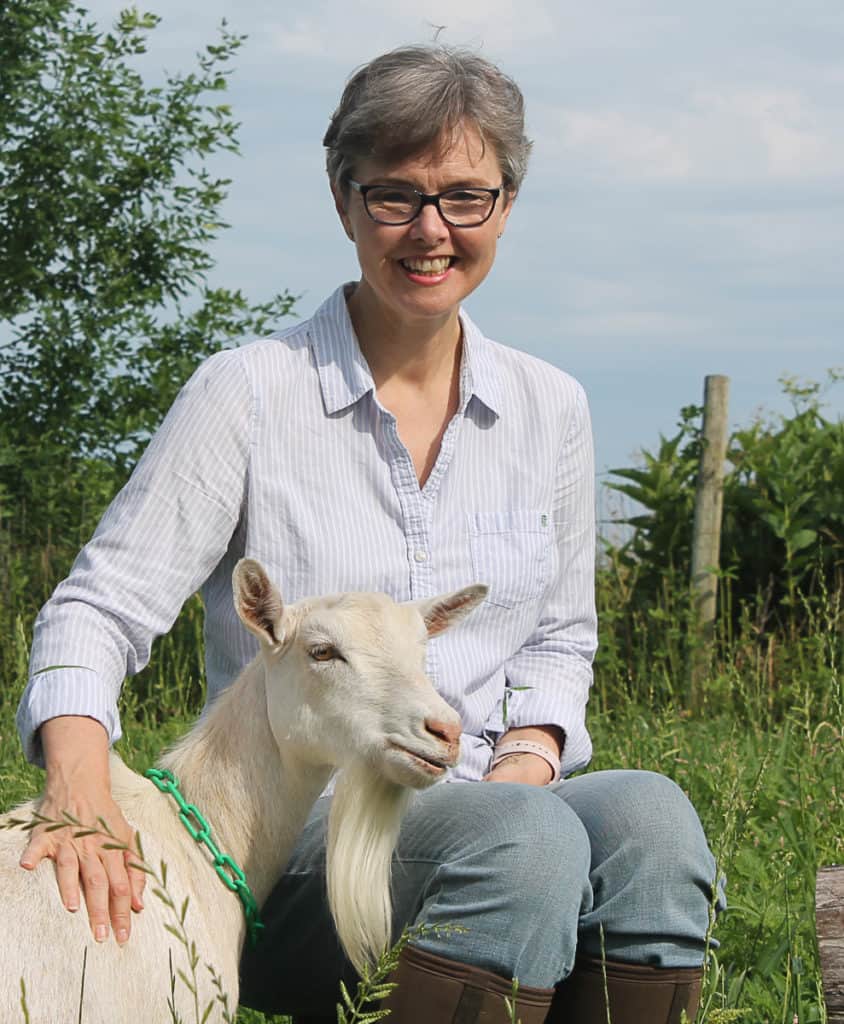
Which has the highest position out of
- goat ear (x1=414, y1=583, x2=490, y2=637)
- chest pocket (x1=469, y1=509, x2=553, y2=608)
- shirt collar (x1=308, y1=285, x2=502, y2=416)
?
shirt collar (x1=308, y1=285, x2=502, y2=416)

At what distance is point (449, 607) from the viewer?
2809 mm

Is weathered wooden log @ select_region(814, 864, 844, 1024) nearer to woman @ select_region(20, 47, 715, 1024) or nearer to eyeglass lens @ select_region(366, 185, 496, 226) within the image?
woman @ select_region(20, 47, 715, 1024)

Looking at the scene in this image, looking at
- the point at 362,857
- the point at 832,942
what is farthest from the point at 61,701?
the point at 832,942

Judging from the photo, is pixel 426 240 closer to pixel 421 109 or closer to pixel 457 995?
pixel 421 109

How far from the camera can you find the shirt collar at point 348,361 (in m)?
3.08

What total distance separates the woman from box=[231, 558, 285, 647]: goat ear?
27 centimetres

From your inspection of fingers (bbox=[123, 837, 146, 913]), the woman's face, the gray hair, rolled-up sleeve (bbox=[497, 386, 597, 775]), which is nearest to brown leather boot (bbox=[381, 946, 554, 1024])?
fingers (bbox=[123, 837, 146, 913])

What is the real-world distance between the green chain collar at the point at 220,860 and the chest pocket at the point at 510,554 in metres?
0.80

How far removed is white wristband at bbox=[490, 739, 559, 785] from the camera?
316 centimetres

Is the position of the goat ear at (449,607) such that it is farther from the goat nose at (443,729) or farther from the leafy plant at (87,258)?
the leafy plant at (87,258)

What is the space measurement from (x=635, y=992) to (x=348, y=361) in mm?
1383

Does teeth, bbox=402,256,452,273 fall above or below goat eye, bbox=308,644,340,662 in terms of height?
above

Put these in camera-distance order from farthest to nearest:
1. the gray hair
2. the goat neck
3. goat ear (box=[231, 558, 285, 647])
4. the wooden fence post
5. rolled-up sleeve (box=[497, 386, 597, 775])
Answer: the wooden fence post
rolled-up sleeve (box=[497, 386, 597, 775])
the gray hair
the goat neck
goat ear (box=[231, 558, 285, 647])

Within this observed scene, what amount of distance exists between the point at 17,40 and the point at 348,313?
526cm
